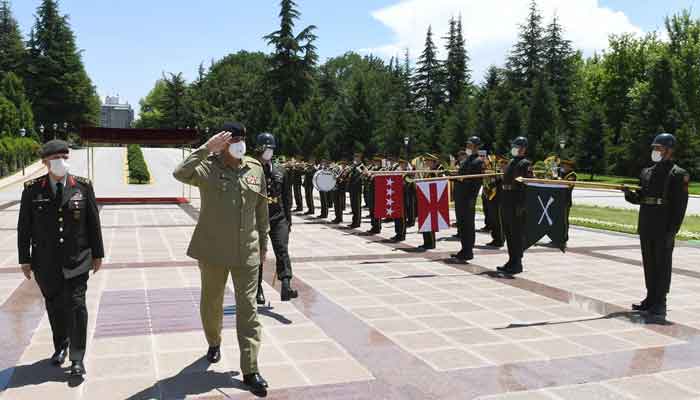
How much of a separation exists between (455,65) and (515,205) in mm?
67680

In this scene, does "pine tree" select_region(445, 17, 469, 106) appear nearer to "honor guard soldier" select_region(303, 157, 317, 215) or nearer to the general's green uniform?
"honor guard soldier" select_region(303, 157, 317, 215)

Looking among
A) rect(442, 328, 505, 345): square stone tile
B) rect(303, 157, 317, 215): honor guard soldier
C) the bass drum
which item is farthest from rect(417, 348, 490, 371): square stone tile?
rect(303, 157, 317, 215): honor guard soldier

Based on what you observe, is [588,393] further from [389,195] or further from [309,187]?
[309,187]

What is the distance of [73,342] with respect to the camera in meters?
4.72

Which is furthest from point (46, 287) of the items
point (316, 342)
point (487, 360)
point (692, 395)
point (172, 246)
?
point (172, 246)

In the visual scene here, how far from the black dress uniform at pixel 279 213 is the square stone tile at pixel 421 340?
5.91 ft

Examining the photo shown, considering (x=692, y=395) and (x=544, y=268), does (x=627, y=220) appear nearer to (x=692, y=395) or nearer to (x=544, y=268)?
(x=544, y=268)

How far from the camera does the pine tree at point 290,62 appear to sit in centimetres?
6862

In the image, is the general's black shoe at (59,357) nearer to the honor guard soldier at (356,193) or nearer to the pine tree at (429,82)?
the honor guard soldier at (356,193)

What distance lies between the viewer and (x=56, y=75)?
75312 millimetres

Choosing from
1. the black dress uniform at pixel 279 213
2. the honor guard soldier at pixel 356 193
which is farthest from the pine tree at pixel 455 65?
the black dress uniform at pixel 279 213

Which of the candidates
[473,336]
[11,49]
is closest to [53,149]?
[473,336]

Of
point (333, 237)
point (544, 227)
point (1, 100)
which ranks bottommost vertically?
point (333, 237)

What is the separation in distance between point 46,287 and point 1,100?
2131 inches
